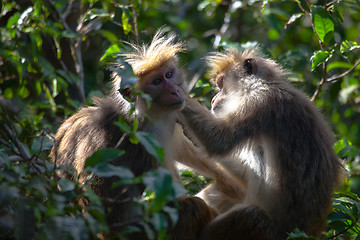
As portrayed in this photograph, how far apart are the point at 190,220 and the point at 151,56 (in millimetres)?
1728

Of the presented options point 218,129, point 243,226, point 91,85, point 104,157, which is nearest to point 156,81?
point 218,129

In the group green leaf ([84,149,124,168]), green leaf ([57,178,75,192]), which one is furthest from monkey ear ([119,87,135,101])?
green leaf ([84,149,124,168])

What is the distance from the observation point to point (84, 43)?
7.05 metres

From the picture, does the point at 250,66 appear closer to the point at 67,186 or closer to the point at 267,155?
the point at 267,155

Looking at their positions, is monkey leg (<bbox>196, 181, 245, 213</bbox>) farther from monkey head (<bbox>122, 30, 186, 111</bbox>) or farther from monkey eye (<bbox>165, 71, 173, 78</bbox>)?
monkey eye (<bbox>165, 71, 173, 78</bbox>)

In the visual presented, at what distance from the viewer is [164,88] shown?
4.75m

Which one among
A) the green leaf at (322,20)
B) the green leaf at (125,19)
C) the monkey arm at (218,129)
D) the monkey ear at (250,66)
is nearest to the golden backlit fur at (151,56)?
the green leaf at (125,19)

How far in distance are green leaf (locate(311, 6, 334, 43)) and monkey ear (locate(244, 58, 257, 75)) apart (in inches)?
30.9

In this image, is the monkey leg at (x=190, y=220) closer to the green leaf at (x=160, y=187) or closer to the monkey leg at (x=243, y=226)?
the monkey leg at (x=243, y=226)

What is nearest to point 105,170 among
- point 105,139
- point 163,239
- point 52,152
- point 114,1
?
point 163,239

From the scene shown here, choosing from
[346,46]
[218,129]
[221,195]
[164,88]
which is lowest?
[221,195]

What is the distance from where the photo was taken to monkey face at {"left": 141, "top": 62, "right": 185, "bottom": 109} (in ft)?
15.4

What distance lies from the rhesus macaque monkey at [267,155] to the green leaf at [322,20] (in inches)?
27.3

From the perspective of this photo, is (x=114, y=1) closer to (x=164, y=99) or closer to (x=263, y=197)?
(x=164, y=99)
